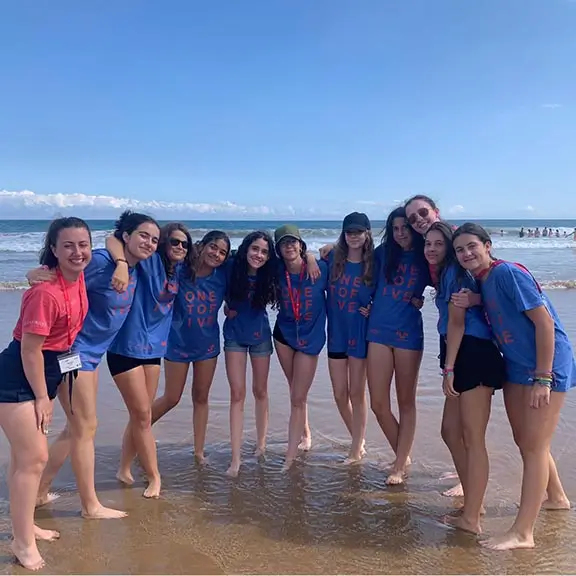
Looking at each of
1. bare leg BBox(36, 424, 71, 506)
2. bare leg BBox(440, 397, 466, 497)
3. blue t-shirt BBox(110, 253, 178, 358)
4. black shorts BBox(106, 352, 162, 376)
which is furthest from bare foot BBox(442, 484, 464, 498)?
bare leg BBox(36, 424, 71, 506)

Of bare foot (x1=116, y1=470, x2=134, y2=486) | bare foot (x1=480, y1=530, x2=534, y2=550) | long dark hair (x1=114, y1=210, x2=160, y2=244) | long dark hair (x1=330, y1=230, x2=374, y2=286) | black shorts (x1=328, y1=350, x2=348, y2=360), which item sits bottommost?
bare foot (x1=116, y1=470, x2=134, y2=486)

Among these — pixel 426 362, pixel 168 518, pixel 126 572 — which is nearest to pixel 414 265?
pixel 168 518

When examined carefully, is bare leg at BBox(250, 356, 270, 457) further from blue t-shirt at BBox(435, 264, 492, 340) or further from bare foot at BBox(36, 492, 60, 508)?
blue t-shirt at BBox(435, 264, 492, 340)

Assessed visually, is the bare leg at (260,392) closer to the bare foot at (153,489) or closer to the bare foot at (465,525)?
the bare foot at (153,489)

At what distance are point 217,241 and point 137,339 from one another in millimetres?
1056

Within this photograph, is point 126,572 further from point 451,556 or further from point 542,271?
point 542,271

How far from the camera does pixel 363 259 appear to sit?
4.66 metres

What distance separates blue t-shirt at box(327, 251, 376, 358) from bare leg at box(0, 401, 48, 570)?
8.31 feet

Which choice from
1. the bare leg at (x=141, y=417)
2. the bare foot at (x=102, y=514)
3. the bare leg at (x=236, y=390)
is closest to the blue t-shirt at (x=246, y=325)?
the bare leg at (x=236, y=390)

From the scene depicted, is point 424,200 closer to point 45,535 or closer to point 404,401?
point 404,401

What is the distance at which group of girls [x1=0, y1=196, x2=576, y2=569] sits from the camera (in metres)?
3.24

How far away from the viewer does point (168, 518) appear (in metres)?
3.79

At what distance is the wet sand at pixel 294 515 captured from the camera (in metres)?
3.27

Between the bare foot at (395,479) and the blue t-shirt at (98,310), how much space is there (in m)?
2.45
